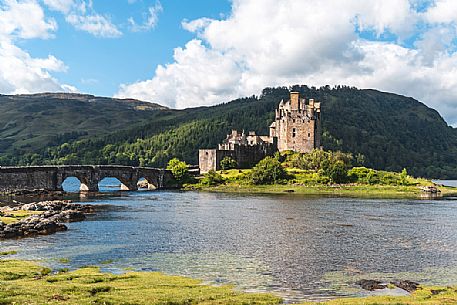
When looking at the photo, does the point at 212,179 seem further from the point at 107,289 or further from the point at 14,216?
the point at 107,289

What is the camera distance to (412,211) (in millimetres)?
83750

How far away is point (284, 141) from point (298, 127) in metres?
6.44

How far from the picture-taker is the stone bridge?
10925cm

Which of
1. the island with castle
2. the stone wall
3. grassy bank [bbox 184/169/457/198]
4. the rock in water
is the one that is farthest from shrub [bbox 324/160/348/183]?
the rock in water

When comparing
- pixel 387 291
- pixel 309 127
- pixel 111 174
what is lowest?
pixel 387 291

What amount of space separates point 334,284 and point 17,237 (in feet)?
107

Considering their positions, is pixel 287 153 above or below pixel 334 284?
above

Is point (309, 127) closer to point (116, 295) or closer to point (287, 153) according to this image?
point (287, 153)

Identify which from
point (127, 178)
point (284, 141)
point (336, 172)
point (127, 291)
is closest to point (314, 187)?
point (336, 172)

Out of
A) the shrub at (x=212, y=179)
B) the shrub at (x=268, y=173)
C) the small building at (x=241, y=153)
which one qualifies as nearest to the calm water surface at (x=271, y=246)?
the shrub at (x=268, y=173)

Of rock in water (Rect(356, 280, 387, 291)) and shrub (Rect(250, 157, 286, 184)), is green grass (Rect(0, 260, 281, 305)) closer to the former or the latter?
rock in water (Rect(356, 280, 387, 291))

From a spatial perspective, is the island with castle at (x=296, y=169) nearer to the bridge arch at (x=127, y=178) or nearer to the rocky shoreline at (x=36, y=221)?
the bridge arch at (x=127, y=178)

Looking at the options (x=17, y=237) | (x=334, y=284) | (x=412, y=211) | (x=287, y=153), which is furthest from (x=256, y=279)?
(x=287, y=153)

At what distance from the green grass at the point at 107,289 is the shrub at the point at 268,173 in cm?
10047
